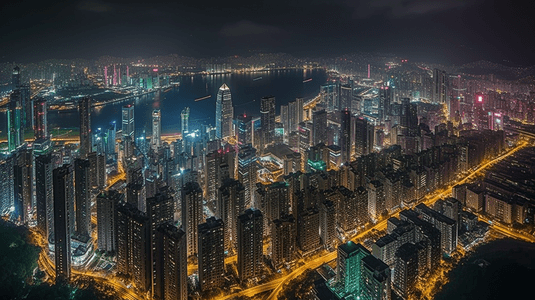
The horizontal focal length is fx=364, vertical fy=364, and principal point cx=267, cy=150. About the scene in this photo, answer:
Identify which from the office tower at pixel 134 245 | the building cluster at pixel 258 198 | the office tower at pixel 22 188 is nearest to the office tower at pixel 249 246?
the building cluster at pixel 258 198

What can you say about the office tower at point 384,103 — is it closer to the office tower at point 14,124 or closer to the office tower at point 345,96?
the office tower at point 345,96

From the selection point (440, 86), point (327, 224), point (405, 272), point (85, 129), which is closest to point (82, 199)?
point (327, 224)

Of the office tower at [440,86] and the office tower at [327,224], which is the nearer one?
the office tower at [327,224]

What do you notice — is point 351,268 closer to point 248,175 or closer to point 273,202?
point 273,202

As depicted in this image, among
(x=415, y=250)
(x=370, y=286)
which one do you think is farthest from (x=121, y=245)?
(x=415, y=250)

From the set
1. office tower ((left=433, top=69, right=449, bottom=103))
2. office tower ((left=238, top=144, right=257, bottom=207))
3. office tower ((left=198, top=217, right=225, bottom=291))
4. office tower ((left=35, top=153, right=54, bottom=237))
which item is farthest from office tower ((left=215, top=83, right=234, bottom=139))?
office tower ((left=433, top=69, right=449, bottom=103))

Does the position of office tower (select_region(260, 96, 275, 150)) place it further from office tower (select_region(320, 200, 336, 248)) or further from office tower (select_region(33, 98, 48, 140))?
office tower (select_region(33, 98, 48, 140))

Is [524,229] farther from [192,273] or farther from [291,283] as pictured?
[192,273]
